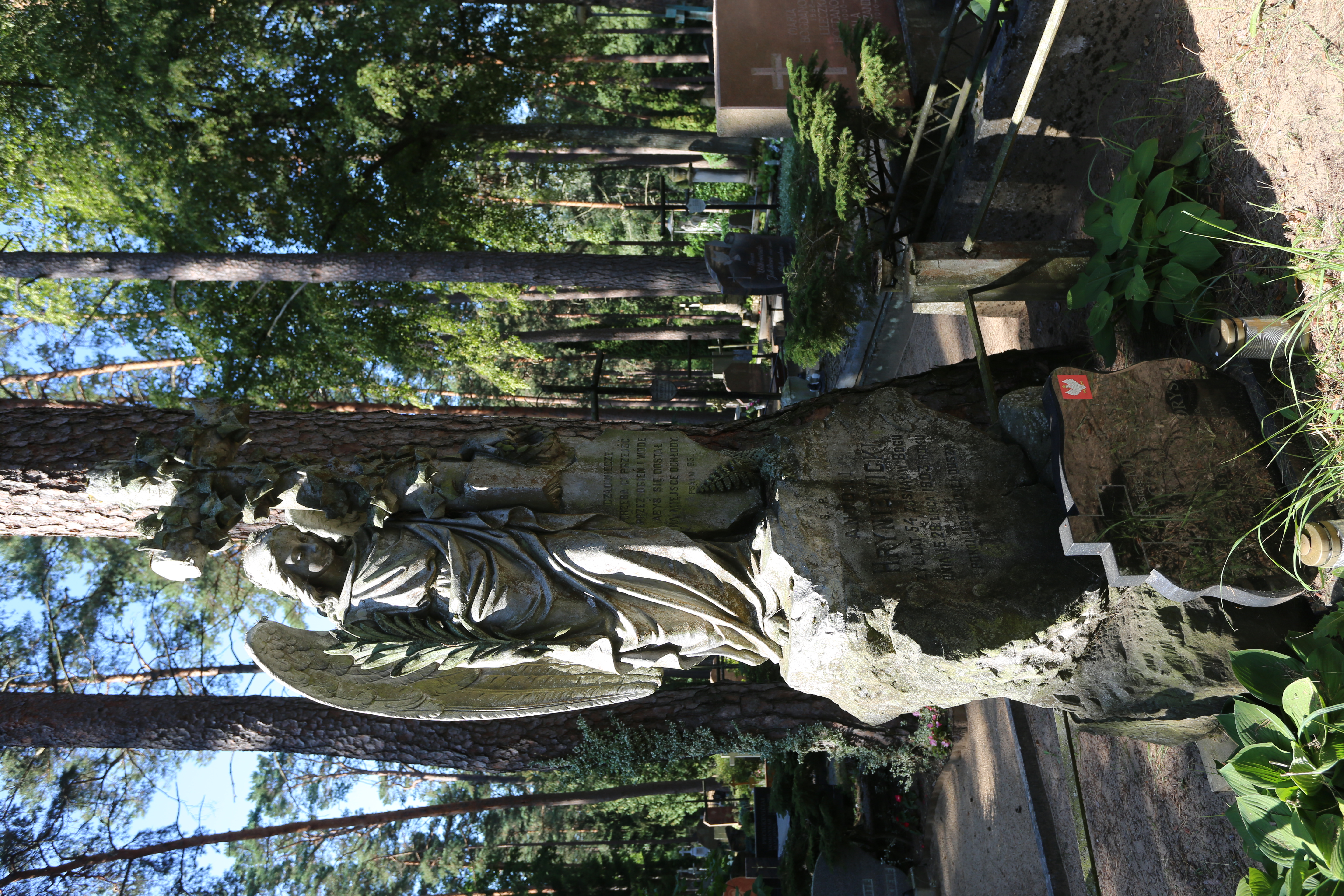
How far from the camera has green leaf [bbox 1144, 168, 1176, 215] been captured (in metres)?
3.88

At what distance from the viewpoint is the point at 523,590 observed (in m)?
4.16

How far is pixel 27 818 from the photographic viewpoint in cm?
1080

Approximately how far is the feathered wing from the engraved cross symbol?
6749 mm

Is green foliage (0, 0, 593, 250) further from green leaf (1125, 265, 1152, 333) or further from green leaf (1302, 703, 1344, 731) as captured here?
green leaf (1302, 703, 1344, 731)

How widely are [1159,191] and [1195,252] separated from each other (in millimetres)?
356

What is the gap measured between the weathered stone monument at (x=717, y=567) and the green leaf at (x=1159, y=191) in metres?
0.93

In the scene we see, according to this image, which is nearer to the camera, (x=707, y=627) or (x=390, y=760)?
(x=707, y=627)

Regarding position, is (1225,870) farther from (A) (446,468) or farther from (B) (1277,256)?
(A) (446,468)

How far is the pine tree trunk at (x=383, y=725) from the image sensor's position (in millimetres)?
7941

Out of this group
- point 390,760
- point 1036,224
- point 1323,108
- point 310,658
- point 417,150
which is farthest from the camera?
point 417,150

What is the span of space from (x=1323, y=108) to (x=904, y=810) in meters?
8.85

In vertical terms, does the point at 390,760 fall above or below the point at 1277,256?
below

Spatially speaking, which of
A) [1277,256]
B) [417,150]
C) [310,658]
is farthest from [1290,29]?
[417,150]

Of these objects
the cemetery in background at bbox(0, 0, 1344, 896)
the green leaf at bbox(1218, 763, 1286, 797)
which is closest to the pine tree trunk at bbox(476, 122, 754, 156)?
the cemetery in background at bbox(0, 0, 1344, 896)
